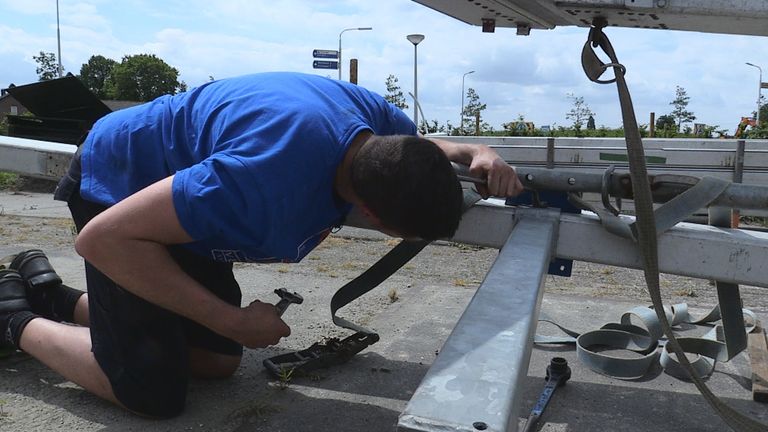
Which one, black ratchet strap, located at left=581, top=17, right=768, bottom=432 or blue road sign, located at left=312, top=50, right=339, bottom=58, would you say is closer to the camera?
black ratchet strap, located at left=581, top=17, right=768, bottom=432

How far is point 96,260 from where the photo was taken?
1870mm

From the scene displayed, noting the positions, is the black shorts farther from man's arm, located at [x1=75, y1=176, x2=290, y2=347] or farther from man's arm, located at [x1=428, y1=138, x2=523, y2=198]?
man's arm, located at [x1=428, y1=138, x2=523, y2=198]

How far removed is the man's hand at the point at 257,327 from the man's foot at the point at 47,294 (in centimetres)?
131

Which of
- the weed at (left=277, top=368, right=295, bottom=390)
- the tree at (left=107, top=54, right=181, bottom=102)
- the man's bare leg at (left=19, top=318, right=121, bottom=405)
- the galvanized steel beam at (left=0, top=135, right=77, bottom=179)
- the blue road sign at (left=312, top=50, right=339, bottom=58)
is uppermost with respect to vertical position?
the tree at (left=107, top=54, right=181, bottom=102)

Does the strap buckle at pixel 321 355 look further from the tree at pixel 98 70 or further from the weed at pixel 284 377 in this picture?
the tree at pixel 98 70

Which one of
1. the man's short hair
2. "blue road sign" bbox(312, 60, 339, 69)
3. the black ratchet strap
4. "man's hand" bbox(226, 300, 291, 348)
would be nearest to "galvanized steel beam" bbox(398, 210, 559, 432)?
the man's short hair

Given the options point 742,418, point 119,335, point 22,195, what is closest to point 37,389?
point 119,335

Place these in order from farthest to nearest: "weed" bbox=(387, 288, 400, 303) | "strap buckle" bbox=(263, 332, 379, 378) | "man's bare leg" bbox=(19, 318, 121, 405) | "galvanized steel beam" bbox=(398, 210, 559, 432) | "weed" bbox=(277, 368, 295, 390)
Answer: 1. "weed" bbox=(387, 288, 400, 303)
2. "strap buckle" bbox=(263, 332, 379, 378)
3. "weed" bbox=(277, 368, 295, 390)
4. "man's bare leg" bbox=(19, 318, 121, 405)
5. "galvanized steel beam" bbox=(398, 210, 559, 432)

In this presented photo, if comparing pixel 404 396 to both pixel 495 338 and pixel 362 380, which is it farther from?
pixel 495 338

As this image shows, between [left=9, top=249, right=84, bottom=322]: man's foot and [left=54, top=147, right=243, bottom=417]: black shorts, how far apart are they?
70 centimetres

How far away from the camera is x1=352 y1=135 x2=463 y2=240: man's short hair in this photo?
5.42ft

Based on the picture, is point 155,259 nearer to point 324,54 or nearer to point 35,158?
point 35,158

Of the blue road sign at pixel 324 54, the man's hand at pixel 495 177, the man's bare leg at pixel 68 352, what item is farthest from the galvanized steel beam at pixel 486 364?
the blue road sign at pixel 324 54

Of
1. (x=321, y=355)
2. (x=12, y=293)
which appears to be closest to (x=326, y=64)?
(x=12, y=293)
